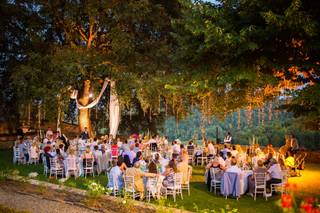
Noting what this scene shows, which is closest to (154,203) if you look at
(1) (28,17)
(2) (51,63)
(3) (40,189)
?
(3) (40,189)

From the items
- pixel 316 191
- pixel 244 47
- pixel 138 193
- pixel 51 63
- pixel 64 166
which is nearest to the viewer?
pixel 244 47

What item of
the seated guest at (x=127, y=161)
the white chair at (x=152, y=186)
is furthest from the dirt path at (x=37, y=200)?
the seated guest at (x=127, y=161)

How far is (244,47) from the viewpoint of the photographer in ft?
34.4

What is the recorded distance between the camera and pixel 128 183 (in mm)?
11820

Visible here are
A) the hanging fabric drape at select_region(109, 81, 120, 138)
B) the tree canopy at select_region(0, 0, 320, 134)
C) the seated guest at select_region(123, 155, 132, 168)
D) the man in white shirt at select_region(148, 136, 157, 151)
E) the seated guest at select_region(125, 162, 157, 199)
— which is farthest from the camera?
the hanging fabric drape at select_region(109, 81, 120, 138)

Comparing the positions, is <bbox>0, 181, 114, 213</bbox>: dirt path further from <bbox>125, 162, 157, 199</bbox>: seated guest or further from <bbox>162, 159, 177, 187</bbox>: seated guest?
<bbox>162, 159, 177, 187</bbox>: seated guest

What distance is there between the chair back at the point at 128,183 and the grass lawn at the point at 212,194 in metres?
1.06

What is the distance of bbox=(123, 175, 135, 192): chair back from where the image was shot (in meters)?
11.7

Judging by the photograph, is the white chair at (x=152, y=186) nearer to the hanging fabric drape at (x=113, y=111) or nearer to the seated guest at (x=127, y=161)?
the seated guest at (x=127, y=161)

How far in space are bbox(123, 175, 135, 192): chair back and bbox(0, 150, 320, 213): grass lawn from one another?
41.8 inches

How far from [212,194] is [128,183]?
2.92 metres

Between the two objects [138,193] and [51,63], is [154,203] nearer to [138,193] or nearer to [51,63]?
[138,193]

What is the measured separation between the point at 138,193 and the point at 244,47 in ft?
16.5

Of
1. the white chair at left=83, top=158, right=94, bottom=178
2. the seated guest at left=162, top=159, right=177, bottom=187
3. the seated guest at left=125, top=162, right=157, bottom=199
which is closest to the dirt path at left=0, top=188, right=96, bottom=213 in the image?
the seated guest at left=125, top=162, right=157, bottom=199
